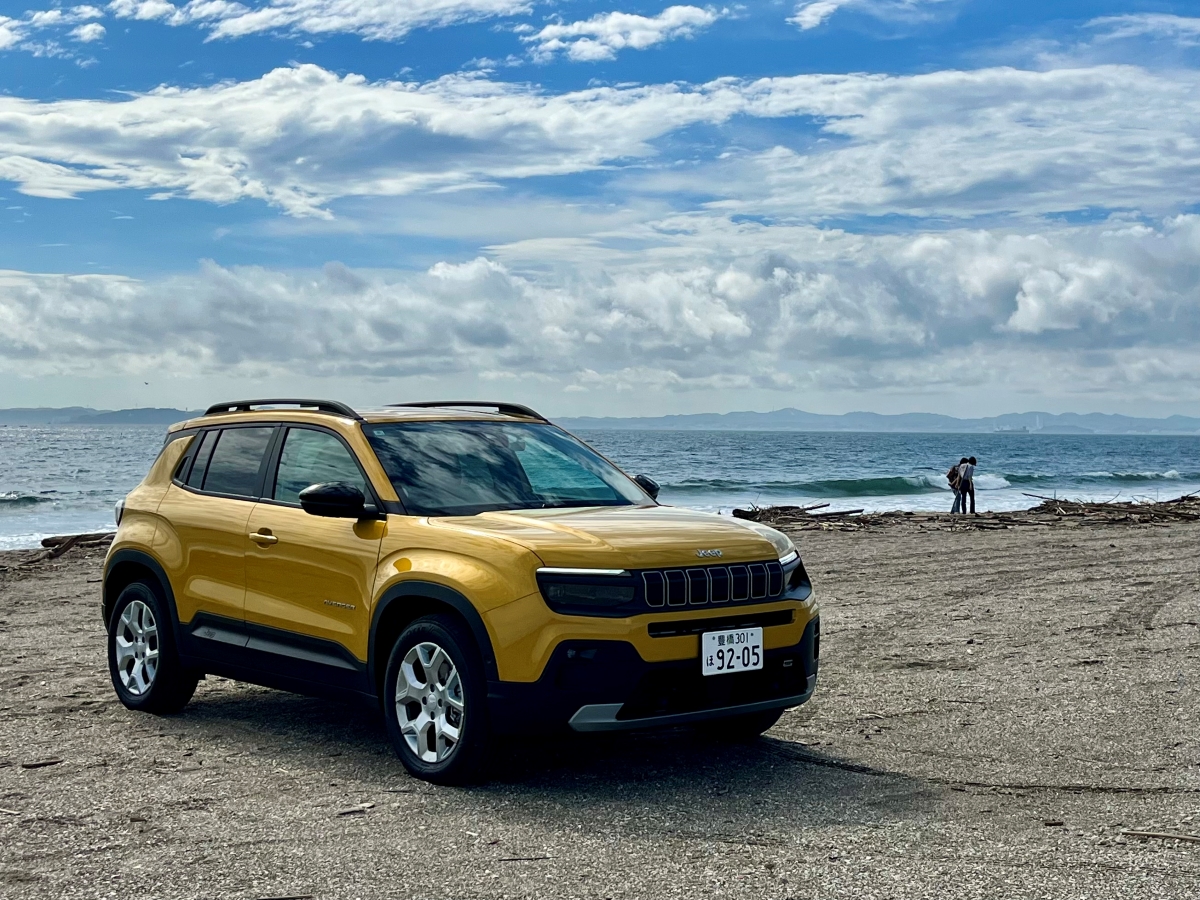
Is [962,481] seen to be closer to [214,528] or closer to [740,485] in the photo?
[740,485]

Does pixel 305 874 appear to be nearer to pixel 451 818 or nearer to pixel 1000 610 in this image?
pixel 451 818

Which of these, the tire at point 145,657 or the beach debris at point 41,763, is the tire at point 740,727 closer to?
the tire at point 145,657

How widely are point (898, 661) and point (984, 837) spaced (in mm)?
Answer: 4559

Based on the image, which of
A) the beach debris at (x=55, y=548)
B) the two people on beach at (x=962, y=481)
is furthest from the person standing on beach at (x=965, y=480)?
the beach debris at (x=55, y=548)

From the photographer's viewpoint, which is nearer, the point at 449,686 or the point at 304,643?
the point at 449,686

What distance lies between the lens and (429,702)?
592cm

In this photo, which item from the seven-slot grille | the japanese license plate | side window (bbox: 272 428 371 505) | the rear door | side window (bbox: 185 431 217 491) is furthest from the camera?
side window (bbox: 185 431 217 491)

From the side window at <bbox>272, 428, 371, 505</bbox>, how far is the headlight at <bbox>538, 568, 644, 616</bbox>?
54.2 inches

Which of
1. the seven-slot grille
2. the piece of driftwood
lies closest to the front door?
the seven-slot grille

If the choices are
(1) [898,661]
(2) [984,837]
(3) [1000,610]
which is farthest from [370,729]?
(3) [1000,610]

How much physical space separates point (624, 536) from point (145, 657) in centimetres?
342

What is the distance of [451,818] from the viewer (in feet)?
17.7

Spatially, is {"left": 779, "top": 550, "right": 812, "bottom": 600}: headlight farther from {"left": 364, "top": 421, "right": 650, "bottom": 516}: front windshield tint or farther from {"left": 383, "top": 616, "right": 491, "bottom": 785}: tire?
{"left": 383, "top": 616, "right": 491, "bottom": 785}: tire

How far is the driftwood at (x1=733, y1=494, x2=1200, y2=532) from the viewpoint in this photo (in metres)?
25.1
